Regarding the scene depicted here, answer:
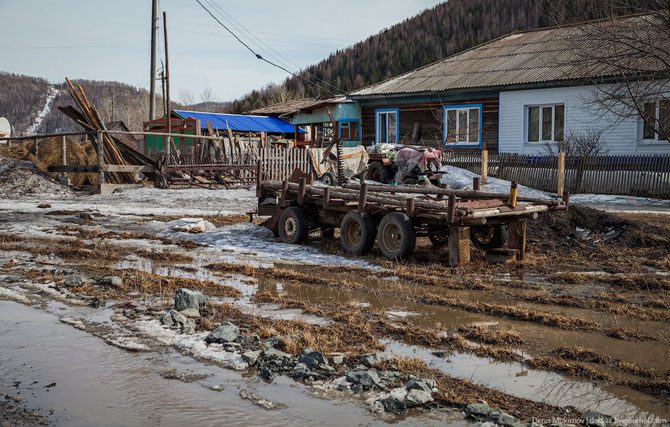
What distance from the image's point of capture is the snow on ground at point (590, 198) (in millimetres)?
18953

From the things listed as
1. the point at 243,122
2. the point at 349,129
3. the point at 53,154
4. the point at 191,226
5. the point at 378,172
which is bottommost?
the point at 191,226

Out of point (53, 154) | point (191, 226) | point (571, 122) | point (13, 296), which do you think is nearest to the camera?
point (13, 296)

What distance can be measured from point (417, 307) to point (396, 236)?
339cm

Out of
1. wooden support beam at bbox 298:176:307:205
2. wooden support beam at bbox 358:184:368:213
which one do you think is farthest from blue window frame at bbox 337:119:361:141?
wooden support beam at bbox 358:184:368:213

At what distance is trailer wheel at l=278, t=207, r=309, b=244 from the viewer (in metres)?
13.1

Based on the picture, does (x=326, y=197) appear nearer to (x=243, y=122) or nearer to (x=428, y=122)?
(x=428, y=122)

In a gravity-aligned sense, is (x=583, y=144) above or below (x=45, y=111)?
below

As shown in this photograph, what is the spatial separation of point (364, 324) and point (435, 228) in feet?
15.7

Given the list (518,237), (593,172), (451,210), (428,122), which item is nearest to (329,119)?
(428,122)

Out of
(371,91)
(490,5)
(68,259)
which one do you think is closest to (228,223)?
(68,259)

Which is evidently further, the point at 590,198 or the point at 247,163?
the point at 247,163

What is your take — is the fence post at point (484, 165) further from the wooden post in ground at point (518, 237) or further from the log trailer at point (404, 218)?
the wooden post in ground at point (518, 237)

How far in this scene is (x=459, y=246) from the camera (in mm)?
10633

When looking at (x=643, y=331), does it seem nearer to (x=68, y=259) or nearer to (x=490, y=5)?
(x=68, y=259)
